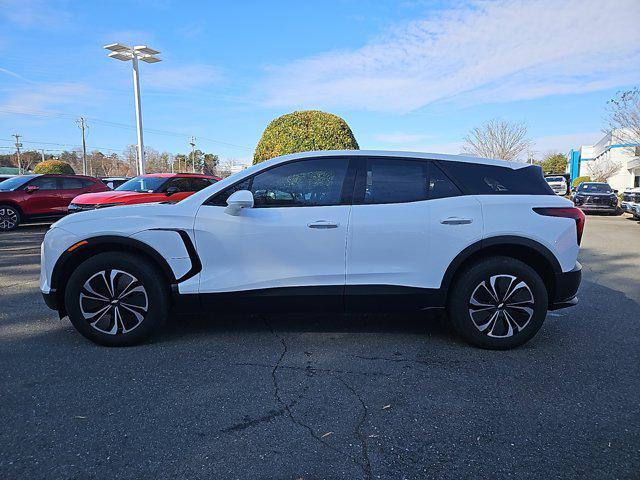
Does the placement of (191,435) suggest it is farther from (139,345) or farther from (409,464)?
(139,345)

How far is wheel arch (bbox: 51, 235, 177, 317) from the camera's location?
3693mm

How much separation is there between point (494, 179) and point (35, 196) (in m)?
13.1

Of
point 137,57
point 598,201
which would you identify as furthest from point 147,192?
point 598,201

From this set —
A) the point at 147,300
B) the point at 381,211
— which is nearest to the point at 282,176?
the point at 381,211

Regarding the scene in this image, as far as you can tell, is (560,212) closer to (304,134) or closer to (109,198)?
(109,198)

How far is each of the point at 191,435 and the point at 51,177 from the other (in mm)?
12985

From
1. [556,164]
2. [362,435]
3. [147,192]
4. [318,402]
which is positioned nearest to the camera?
[362,435]

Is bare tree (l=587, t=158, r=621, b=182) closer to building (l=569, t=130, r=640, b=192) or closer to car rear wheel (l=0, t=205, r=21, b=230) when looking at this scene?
building (l=569, t=130, r=640, b=192)

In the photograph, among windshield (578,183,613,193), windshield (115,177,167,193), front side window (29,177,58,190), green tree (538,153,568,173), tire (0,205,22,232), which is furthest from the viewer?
green tree (538,153,568,173)

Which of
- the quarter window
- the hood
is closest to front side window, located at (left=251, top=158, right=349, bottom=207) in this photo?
the quarter window

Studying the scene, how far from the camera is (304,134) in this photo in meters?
12.4

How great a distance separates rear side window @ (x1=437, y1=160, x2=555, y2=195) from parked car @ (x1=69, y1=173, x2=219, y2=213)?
7.12 metres

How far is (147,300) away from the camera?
12.2ft

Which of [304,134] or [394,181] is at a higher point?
[304,134]
